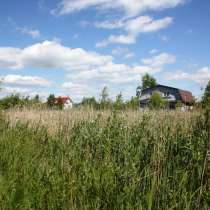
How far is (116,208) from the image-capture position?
122 inches

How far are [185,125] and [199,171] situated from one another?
184 cm

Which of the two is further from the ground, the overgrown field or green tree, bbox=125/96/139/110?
green tree, bbox=125/96/139/110

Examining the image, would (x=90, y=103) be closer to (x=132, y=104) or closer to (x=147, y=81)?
(x=132, y=104)

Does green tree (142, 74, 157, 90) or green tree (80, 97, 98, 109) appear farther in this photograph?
green tree (142, 74, 157, 90)

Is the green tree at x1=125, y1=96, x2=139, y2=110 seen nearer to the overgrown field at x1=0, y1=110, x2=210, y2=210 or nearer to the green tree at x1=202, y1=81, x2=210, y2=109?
the overgrown field at x1=0, y1=110, x2=210, y2=210

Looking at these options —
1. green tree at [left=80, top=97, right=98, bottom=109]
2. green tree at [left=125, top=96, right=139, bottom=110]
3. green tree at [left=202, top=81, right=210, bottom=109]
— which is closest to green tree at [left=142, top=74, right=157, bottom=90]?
green tree at [left=80, top=97, right=98, bottom=109]

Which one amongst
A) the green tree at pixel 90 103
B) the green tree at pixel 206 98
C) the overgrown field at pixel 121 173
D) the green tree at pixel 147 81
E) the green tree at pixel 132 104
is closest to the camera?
the overgrown field at pixel 121 173

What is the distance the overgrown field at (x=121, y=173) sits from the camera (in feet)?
10.4

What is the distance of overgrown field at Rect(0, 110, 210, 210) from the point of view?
317 cm

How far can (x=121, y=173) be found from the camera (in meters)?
3.67

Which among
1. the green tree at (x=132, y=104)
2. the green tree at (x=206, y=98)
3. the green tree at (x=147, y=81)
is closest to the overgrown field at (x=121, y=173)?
the green tree at (x=206, y=98)

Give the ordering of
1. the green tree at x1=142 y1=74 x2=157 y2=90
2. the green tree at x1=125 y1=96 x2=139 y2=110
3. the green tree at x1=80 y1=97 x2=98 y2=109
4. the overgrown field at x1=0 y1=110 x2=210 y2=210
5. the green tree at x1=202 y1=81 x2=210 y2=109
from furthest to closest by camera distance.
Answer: the green tree at x1=142 y1=74 x2=157 y2=90 < the green tree at x1=80 y1=97 x2=98 y2=109 < the green tree at x1=125 y1=96 x2=139 y2=110 < the green tree at x1=202 y1=81 x2=210 y2=109 < the overgrown field at x1=0 y1=110 x2=210 y2=210

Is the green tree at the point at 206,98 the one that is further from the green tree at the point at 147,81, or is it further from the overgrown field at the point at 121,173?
the green tree at the point at 147,81

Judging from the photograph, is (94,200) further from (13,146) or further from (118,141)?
(13,146)
